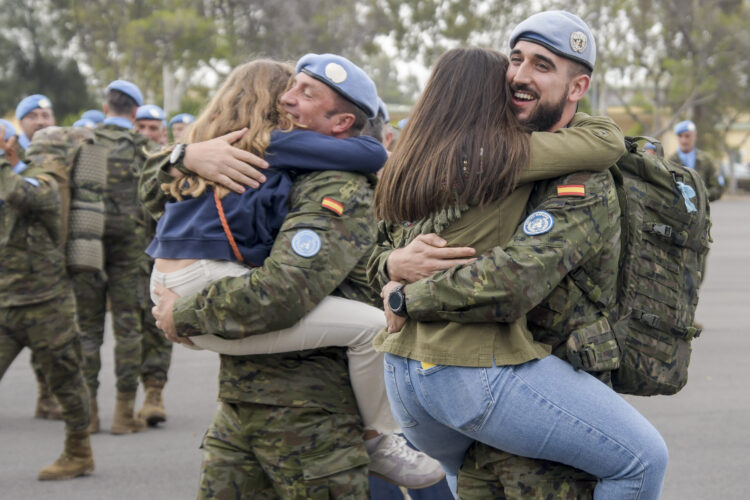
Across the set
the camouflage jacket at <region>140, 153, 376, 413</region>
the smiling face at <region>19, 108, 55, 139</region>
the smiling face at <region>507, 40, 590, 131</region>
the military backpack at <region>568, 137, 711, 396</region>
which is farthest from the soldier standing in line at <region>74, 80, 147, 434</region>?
the military backpack at <region>568, 137, 711, 396</region>

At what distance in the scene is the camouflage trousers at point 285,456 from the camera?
3.01 metres

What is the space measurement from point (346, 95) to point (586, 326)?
117 cm

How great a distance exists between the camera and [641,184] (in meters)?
2.57

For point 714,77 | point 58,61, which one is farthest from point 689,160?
point 714,77

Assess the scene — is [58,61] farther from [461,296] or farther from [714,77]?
[461,296]

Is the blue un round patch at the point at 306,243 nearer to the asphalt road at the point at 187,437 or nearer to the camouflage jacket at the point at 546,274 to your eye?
the camouflage jacket at the point at 546,274

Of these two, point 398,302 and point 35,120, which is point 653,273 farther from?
point 35,120

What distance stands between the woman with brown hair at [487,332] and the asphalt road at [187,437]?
10.3ft

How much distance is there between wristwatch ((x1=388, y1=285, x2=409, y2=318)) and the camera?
2479 millimetres

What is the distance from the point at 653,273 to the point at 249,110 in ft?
4.52

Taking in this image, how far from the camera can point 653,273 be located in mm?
2537

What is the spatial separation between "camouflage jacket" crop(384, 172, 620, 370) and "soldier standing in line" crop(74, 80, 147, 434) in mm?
4737

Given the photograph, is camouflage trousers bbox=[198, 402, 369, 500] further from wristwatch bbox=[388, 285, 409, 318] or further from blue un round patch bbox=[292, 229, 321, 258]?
wristwatch bbox=[388, 285, 409, 318]

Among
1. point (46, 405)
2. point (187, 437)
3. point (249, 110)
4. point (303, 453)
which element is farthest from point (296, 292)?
point (46, 405)
